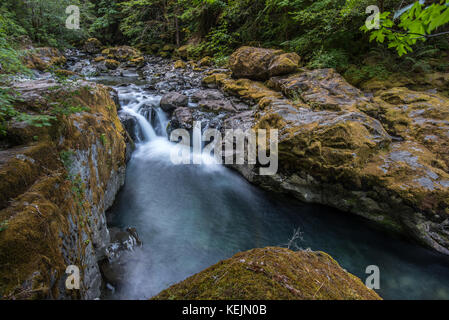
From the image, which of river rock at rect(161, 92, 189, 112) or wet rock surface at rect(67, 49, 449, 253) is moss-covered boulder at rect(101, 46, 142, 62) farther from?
wet rock surface at rect(67, 49, 449, 253)

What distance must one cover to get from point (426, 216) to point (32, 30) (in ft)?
79.4

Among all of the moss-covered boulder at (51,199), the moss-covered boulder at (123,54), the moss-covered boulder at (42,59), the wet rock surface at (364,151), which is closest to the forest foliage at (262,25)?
the moss-covered boulder at (42,59)

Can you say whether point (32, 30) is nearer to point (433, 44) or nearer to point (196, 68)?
point (196, 68)

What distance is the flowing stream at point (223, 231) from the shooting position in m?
3.77

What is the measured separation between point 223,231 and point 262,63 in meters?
6.81

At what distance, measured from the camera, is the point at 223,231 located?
4.79m

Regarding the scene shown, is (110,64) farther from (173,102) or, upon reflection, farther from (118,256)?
(118,256)

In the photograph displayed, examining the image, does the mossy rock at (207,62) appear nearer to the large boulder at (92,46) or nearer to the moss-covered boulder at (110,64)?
the moss-covered boulder at (110,64)

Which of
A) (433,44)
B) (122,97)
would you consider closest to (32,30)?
(122,97)

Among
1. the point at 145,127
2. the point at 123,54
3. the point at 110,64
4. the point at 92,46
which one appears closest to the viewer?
the point at 145,127

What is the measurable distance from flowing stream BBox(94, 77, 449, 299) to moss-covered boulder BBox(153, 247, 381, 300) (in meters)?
2.63

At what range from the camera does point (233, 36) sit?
12.3 metres

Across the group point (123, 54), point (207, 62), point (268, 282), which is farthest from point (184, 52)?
point (268, 282)

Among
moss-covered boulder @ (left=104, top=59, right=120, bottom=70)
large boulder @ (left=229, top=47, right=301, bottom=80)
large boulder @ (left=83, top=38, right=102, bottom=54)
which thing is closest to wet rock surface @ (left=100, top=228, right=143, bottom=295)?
large boulder @ (left=229, top=47, right=301, bottom=80)
